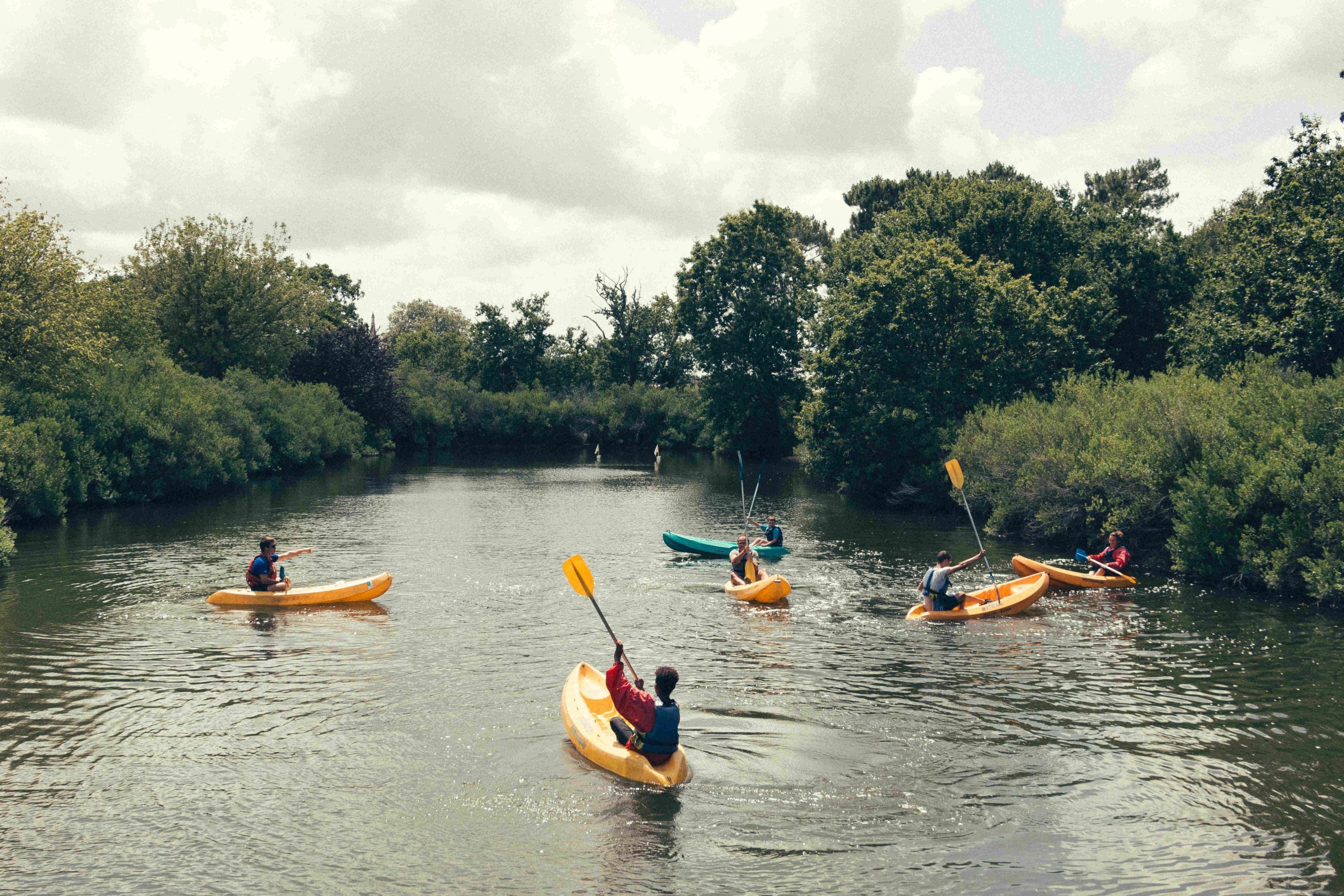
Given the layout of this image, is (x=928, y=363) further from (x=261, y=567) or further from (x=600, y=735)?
(x=600, y=735)

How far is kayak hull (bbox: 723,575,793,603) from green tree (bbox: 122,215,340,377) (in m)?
47.2

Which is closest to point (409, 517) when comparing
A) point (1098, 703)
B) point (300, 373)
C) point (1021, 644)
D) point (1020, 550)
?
point (1020, 550)

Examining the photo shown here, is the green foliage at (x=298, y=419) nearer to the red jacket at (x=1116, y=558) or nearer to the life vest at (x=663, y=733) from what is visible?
the red jacket at (x=1116, y=558)

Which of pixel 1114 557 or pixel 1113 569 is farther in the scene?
pixel 1114 557

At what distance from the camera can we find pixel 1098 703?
43.2 feet

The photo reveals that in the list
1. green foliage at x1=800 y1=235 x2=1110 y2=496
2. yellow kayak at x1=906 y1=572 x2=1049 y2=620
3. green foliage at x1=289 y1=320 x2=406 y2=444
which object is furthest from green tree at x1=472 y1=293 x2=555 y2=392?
yellow kayak at x1=906 y1=572 x2=1049 y2=620

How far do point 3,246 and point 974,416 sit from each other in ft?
112

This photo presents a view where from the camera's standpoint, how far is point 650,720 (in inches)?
411

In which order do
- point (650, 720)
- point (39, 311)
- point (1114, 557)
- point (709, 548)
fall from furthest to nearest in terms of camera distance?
1. point (39, 311)
2. point (709, 548)
3. point (1114, 557)
4. point (650, 720)

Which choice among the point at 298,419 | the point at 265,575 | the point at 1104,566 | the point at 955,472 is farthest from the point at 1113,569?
the point at 298,419

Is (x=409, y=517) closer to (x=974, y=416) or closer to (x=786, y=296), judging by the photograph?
(x=974, y=416)

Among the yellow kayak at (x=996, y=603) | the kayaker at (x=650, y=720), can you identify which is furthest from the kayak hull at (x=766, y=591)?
the kayaker at (x=650, y=720)

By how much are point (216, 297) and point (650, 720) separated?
2299 inches

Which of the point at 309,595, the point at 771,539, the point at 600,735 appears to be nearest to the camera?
the point at 600,735
